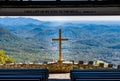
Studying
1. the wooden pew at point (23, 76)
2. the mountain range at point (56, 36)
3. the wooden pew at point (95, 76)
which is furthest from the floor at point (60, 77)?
the mountain range at point (56, 36)

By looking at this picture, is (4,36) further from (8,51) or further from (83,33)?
(83,33)

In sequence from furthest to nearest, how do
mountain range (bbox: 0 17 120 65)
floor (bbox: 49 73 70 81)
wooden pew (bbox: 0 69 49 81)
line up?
1. mountain range (bbox: 0 17 120 65)
2. floor (bbox: 49 73 70 81)
3. wooden pew (bbox: 0 69 49 81)

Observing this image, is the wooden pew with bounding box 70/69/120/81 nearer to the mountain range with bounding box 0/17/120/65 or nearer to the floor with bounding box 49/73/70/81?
the floor with bounding box 49/73/70/81

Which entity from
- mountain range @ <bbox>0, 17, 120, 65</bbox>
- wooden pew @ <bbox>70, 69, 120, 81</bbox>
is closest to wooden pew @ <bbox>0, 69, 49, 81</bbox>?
wooden pew @ <bbox>70, 69, 120, 81</bbox>

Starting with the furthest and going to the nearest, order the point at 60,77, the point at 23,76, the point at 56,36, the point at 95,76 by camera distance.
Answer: the point at 56,36
the point at 60,77
the point at 95,76
the point at 23,76

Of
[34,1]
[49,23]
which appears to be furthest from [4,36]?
[34,1]

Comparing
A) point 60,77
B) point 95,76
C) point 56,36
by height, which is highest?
point 95,76

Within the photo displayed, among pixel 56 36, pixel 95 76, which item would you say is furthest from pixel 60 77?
pixel 56 36

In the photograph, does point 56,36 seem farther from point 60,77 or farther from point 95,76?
point 95,76

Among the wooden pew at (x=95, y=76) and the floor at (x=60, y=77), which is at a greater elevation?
the wooden pew at (x=95, y=76)

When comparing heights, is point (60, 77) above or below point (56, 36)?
below

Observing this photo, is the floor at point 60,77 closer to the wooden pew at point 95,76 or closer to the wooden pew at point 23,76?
the wooden pew at point 23,76

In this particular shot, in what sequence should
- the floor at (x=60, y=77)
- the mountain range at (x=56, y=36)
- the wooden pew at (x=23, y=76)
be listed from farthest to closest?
the mountain range at (x=56, y=36), the floor at (x=60, y=77), the wooden pew at (x=23, y=76)

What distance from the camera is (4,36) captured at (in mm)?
30812
